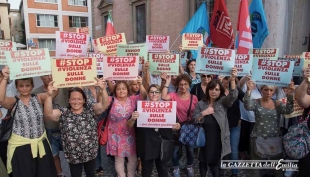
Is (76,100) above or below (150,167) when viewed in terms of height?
above

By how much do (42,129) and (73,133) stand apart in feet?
1.24

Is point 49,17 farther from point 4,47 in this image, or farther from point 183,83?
point 183,83

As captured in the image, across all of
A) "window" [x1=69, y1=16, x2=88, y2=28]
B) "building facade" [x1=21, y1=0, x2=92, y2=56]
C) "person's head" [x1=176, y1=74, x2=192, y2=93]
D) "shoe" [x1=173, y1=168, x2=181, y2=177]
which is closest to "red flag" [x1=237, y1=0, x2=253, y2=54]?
"person's head" [x1=176, y1=74, x2=192, y2=93]

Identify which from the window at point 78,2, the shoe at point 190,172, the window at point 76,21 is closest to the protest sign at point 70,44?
the shoe at point 190,172

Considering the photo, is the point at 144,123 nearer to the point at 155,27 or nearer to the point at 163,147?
the point at 163,147

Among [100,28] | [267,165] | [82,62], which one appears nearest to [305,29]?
[267,165]

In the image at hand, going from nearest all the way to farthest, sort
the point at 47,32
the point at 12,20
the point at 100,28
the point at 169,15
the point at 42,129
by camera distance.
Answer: the point at 42,129
the point at 169,15
the point at 100,28
the point at 47,32
the point at 12,20

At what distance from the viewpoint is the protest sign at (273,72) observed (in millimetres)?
3092

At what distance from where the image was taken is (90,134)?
302 centimetres

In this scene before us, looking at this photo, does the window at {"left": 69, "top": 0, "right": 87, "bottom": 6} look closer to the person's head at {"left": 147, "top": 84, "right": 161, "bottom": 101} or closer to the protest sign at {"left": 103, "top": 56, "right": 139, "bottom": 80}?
the protest sign at {"left": 103, "top": 56, "right": 139, "bottom": 80}

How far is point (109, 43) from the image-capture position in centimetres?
502

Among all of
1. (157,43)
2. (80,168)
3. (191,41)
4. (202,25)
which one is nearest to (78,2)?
(202,25)

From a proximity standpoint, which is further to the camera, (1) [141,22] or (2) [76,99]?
(1) [141,22]

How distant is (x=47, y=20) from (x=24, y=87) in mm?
33497
